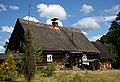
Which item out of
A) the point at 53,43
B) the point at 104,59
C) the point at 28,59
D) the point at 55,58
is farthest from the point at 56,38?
the point at 28,59

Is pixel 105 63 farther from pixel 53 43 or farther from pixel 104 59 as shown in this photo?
pixel 53 43

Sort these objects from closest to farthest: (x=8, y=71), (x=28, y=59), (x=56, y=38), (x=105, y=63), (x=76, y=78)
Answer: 1. (x=28, y=59)
2. (x=8, y=71)
3. (x=76, y=78)
4. (x=56, y=38)
5. (x=105, y=63)

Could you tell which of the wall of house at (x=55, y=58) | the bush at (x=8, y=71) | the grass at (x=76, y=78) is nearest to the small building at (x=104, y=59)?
the wall of house at (x=55, y=58)

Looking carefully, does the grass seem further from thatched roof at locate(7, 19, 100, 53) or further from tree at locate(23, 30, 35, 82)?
thatched roof at locate(7, 19, 100, 53)

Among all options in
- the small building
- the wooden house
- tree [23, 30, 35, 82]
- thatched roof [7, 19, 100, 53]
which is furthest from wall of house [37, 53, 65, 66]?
tree [23, 30, 35, 82]

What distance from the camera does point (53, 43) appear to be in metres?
40.4

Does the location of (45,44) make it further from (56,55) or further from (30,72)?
(30,72)

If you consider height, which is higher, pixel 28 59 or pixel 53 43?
pixel 53 43

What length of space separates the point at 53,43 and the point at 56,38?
7.44ft

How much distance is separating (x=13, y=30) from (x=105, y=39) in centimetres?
4419

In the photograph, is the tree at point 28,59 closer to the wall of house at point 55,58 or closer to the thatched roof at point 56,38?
the thatched roof at point 56,38

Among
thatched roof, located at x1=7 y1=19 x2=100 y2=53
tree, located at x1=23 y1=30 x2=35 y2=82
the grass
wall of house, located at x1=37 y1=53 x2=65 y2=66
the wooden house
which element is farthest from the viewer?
thatched roof, located at x1=7 y1=19 x2=100 y2=53

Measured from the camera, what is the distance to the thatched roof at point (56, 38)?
38906mm

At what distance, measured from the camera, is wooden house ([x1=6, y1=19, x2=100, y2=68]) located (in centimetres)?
3872
